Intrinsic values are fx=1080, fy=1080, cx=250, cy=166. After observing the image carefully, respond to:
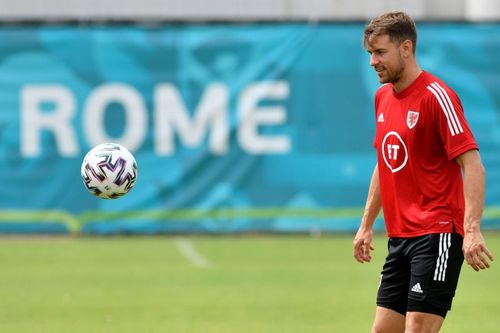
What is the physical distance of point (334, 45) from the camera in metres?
19.8

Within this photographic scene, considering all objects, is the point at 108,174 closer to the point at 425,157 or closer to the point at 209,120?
the point at 425,157

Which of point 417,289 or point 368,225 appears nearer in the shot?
point 417,289

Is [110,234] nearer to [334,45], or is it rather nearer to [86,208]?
[86,208]

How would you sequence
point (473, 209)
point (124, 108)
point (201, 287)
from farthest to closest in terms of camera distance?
point (124, 108) < point (201, 287) < point (473, 209)

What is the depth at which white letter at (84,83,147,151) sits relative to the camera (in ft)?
63.6

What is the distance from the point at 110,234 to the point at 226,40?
412cm

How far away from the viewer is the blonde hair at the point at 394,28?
712 centimetres

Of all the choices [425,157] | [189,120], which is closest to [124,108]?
[189,120]

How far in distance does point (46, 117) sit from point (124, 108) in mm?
1398

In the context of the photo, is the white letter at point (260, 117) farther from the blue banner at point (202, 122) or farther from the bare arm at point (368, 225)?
the bare arm at point (368, 225)

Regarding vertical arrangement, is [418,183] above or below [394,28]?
below

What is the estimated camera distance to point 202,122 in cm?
1959

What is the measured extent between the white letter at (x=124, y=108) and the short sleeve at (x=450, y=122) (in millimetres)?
12677

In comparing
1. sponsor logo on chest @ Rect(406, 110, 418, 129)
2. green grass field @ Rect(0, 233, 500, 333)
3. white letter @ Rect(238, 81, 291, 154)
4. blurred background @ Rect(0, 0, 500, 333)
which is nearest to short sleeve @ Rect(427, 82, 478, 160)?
sponsor logo on chest @ Rect(406, 110, 418, 129)
